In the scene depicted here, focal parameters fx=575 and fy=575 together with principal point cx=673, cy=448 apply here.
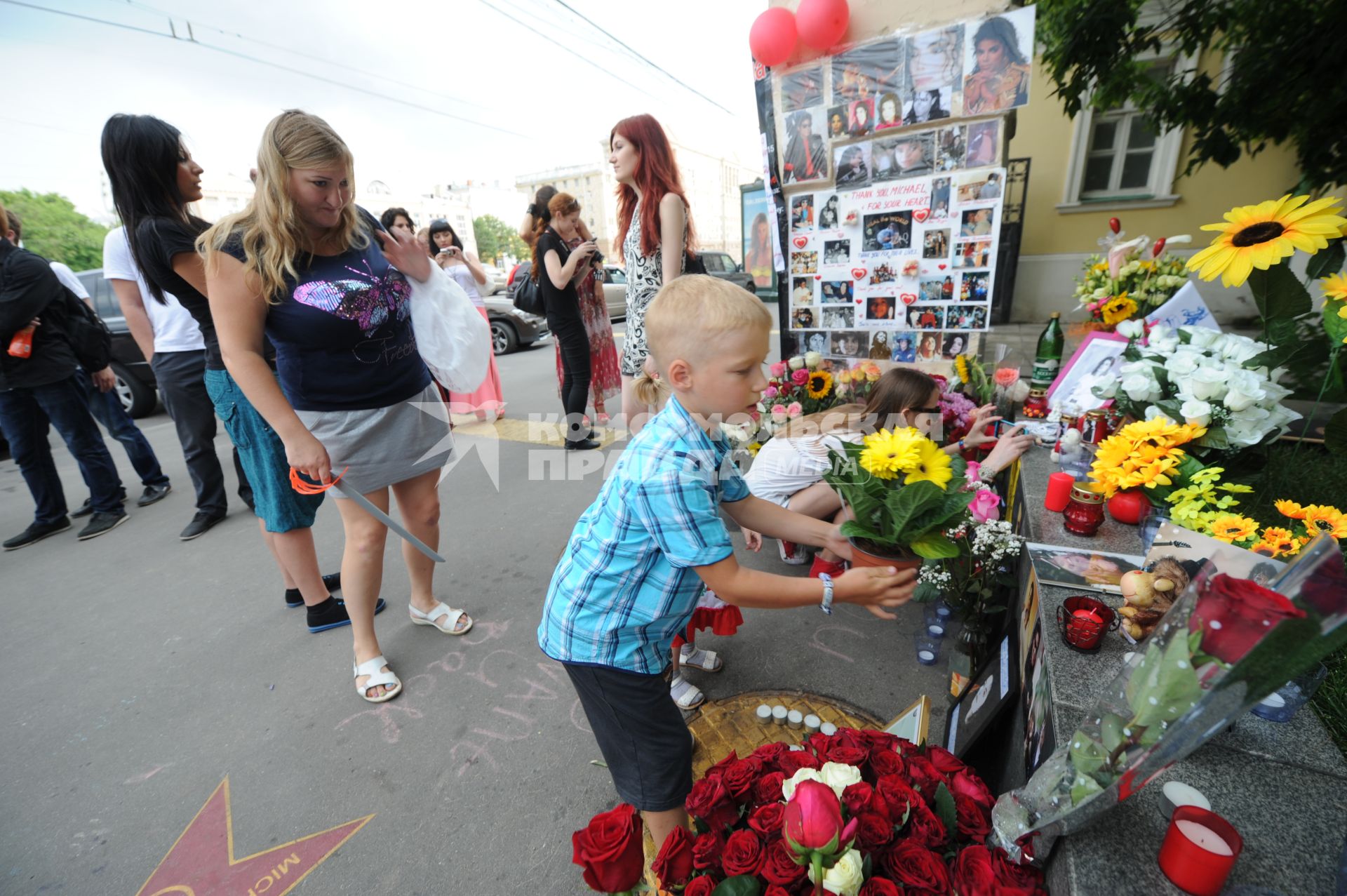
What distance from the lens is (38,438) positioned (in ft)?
11.7

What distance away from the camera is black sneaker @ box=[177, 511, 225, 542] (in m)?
3.62

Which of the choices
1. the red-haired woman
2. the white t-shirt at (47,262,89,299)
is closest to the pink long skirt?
the white t-shirt at (47,262,89,299)

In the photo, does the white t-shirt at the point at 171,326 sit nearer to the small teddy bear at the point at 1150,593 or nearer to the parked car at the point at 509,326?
the small teddy bear at the point at 1150,593

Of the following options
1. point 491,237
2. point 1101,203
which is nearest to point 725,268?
point 1101,203

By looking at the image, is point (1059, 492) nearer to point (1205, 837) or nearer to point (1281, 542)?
point (1281, 542)

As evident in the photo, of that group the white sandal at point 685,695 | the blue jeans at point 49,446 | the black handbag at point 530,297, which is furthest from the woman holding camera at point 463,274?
the white sandal at point 685,695

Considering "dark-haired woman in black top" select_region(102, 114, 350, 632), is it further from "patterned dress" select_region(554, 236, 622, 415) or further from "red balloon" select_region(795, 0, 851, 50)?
"red balloon" select_region(795, 0, 851, 50)

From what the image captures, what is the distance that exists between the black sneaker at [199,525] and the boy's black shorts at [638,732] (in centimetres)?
362

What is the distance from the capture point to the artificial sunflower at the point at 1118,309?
8.46 ft

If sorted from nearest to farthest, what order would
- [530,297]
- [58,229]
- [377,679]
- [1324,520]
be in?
[1324,520] → [377,679] → [530,297] → [58,229]

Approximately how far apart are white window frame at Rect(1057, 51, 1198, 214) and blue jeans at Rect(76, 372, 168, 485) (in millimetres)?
10594

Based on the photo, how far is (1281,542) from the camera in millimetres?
1153

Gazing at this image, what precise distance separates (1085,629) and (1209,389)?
865mm

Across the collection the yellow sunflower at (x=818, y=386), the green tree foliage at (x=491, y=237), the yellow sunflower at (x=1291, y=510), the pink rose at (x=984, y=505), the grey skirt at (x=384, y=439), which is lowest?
the pink rose at (x=984, y=505)
